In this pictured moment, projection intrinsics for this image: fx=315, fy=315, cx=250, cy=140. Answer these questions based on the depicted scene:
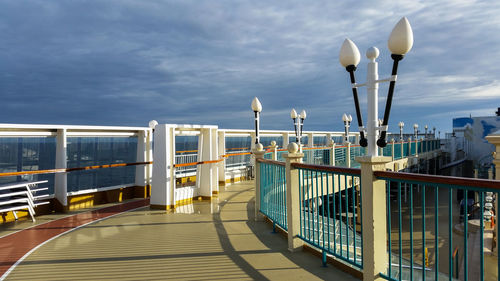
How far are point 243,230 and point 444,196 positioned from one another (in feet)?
93.3

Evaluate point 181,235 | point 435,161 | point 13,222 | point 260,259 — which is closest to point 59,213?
point 13,222

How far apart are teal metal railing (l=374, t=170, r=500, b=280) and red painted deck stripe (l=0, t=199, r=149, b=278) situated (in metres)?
4.33

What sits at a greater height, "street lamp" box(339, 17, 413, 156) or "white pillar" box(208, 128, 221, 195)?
"street lamp" box(339, 17, 413, 156)

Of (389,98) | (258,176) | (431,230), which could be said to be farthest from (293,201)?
(431,230)

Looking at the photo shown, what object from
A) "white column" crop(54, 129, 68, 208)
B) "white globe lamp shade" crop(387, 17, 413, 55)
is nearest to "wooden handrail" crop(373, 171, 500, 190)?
"white globe lamp shade" crop(387, 17, 413, 55)

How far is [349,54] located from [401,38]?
28.9 inches

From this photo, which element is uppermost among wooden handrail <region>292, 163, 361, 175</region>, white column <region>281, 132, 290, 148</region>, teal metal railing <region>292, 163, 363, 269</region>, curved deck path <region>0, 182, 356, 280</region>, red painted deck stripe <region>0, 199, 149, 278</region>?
white column <region>281, 132, 290, 148</region>

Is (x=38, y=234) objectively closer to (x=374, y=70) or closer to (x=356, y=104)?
(x=356, y=104)

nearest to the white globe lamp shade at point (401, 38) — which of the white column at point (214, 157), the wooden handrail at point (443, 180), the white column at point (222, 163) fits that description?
the wooden handrail at point (443, 180)

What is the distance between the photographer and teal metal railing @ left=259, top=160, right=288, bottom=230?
16.1 ft

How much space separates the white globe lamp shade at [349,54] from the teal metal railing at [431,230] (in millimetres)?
1470

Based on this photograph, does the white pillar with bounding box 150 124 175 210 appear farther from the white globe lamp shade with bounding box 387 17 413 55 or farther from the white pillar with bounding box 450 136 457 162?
the white pillar with bounding box 450 136 457 162

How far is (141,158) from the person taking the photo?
912 centimetres

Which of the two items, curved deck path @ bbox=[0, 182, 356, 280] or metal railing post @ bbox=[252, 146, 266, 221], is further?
metal railing post @ bbox=[252, 146, 266, 221]
